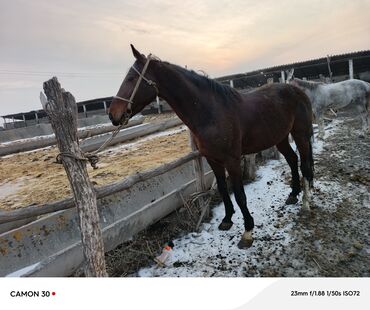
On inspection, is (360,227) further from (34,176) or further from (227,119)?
(34,176)

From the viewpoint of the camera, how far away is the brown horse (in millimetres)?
2258

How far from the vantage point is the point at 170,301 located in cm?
199

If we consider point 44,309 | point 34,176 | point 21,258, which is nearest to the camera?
point 44,309

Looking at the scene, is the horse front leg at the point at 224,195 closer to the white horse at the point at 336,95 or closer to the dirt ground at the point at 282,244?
the dirt ground at the point at 282,244

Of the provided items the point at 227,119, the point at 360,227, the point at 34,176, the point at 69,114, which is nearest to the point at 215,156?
the point at 227,119

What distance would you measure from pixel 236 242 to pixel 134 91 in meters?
1.70

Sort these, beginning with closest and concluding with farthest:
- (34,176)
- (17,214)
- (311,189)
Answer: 1. (17,214)
2. (311,189)
3. (34,176)

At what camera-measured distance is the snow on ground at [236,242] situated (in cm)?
232

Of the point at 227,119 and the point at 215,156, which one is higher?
the point at 227,119

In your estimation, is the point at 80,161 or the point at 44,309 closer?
the point at 80,161

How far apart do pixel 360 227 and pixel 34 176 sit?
5178mm

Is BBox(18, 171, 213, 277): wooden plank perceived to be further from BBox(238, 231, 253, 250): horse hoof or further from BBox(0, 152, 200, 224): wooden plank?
BBox(238, 231, 253, 250): horse hoof

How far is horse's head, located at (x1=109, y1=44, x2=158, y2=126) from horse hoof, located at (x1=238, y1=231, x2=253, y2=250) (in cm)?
152

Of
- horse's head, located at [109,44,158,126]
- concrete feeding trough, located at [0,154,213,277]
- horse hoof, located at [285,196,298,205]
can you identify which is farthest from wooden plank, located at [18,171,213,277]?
horse hoof, located at [285,196,298,205]
